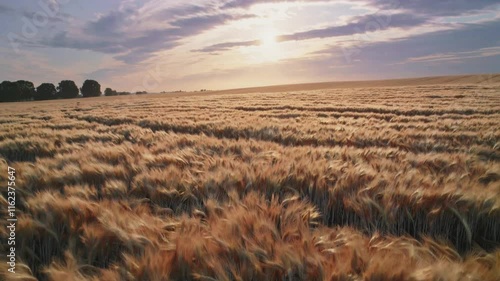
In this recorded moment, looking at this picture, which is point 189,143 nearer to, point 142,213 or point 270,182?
point 270,182

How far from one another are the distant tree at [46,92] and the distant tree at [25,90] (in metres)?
1.29

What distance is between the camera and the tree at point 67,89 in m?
87.8

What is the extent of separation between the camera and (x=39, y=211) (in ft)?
7.57

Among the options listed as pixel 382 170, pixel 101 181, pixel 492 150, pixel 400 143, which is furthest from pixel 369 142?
pixel 101 181

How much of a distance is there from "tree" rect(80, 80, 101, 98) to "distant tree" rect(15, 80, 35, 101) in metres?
14.0

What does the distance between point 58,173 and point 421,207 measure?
398cm

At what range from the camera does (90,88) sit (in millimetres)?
95250

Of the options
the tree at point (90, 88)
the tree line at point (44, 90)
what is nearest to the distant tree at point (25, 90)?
the tree line at point (44, 90)

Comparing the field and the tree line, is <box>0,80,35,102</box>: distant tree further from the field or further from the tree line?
the field

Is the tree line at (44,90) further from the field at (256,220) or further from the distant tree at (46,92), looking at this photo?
the field at (256,220)

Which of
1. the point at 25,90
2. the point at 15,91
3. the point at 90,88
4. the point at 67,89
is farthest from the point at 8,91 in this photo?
the point at 90,88

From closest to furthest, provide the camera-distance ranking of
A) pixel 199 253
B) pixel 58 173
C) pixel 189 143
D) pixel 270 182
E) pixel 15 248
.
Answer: pixel 199 253, pixel 15 248, pixel 270 182, pixel 58 173, pixel 189 143

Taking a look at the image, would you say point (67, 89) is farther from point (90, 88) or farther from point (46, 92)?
point (90, 88)

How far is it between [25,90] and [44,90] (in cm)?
464
